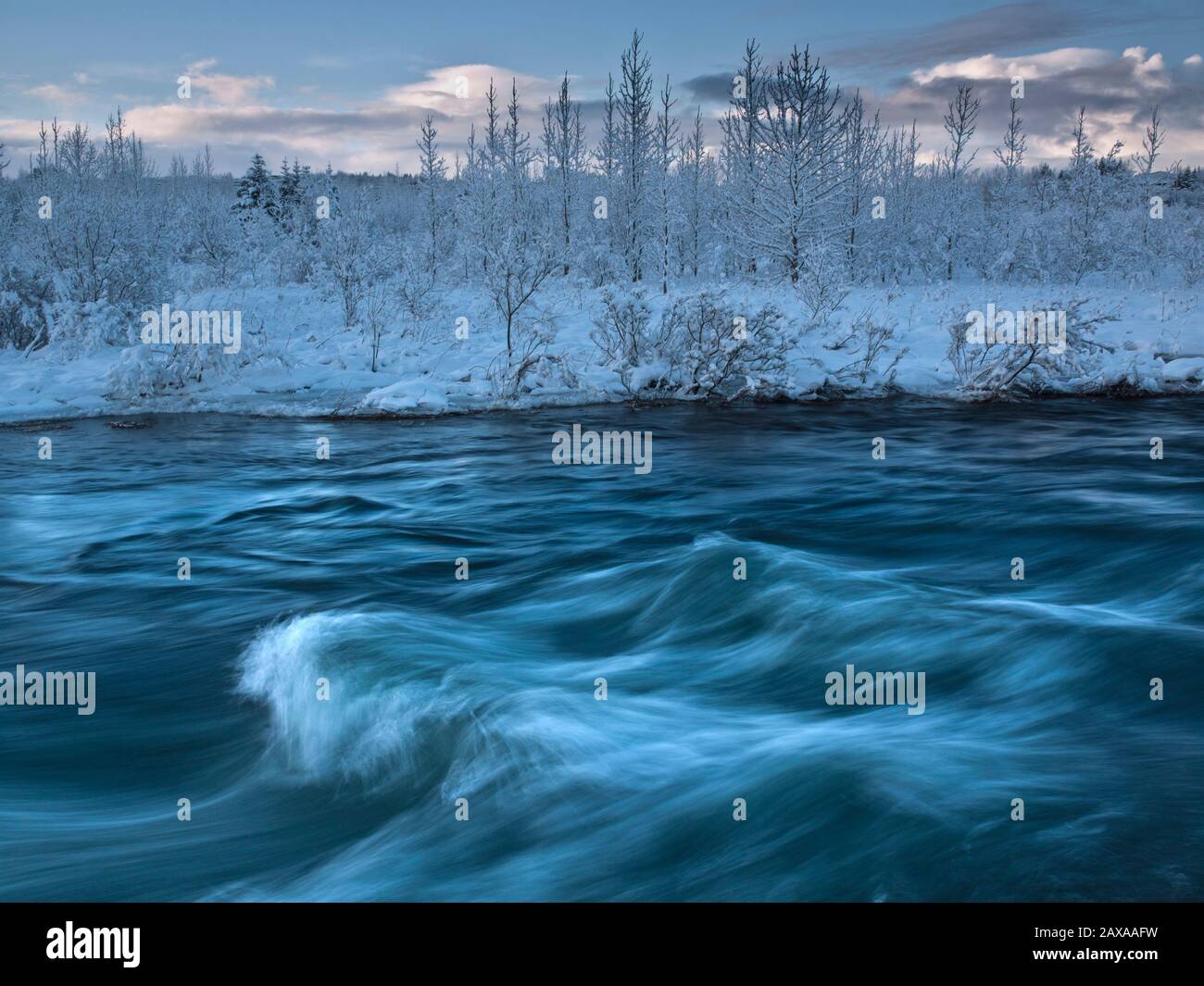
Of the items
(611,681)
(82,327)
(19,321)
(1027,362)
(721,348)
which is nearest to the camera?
(611,681)

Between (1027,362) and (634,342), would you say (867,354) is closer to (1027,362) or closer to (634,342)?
(1027,362)

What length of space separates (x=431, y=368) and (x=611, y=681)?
13.9m

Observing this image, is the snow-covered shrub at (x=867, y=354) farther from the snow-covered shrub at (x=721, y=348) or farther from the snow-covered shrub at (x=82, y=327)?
the snow-covered shrub at (x=82, y=327)

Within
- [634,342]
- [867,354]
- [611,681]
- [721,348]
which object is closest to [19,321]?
[634,342]

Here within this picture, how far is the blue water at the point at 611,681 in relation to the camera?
4.41 meters

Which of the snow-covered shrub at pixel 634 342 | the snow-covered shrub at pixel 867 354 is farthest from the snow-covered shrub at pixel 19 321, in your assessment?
the snow-covered shrub at pixel 867 354

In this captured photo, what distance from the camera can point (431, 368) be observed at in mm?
19516

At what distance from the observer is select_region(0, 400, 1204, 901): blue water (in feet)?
14.5

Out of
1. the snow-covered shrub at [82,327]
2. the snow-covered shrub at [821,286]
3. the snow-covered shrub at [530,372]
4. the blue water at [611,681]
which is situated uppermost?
the snow-covered shrub at [821,286]

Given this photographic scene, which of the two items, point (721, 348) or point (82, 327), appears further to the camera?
point (82, 327)

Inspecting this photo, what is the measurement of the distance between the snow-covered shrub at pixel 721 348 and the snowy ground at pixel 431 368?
0.61 metres

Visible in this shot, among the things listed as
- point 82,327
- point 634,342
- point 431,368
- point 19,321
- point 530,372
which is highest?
point 19,321

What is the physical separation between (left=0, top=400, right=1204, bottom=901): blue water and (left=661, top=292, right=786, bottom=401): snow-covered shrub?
4540mm

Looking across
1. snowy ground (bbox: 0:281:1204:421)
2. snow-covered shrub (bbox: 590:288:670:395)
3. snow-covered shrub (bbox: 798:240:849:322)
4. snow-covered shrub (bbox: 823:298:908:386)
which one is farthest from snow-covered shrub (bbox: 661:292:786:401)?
snow-covered shrub (bbox: 798:240:849:322)
